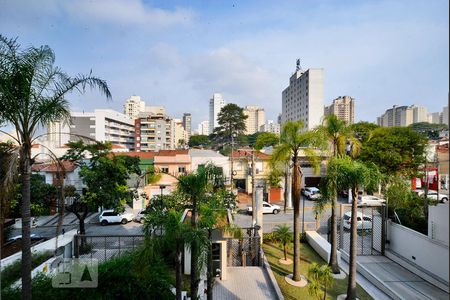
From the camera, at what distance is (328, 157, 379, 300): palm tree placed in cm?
780

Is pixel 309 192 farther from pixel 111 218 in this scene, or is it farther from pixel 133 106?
pixel 133 106

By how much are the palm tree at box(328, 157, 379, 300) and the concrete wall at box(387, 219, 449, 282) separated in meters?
3.40

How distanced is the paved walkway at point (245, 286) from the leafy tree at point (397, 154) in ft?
65.6

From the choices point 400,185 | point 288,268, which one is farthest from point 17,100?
point 400,185

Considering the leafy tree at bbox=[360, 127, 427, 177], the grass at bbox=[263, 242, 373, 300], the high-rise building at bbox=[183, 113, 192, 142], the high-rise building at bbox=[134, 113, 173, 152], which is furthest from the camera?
the high-rise building at bbox=[183, 113, 192, 142]

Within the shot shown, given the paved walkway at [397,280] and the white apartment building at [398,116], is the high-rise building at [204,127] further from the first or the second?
the paved walkway at [397,280]

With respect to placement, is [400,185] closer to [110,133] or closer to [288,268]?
[288,268]

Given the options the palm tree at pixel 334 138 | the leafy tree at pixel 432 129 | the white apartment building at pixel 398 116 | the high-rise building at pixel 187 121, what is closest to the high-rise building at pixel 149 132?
the white apartment building at pixel 398 116

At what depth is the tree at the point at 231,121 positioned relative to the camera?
4309 cm

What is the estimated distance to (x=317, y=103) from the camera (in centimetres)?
5553

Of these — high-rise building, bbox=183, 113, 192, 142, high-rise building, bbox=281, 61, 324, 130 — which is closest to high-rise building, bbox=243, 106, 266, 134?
high-rise building, bbox=183, 113, 192, 142

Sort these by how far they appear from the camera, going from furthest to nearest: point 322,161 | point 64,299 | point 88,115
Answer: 1. point 88,115
2. point 322,161
3. point 64,299

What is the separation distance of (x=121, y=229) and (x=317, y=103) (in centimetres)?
4952

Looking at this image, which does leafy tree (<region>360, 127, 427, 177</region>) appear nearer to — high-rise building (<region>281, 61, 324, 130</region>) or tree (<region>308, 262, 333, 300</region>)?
tree (<region>308, 262, 333, 300</region>)
